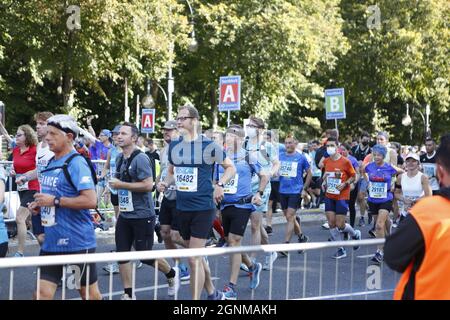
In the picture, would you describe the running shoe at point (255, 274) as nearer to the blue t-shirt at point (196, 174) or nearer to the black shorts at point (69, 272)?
the blue t-shirt at point (196, 174)

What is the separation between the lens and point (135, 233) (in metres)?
8.00

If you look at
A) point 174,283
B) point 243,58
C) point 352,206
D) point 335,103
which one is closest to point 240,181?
point 174,283

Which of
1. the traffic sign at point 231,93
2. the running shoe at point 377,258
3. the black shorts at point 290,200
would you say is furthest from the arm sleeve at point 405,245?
the traffic sign at point 231,93

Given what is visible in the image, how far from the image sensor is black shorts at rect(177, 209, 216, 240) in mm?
7641

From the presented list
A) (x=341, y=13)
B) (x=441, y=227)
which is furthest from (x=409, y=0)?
(x=441, y=227)

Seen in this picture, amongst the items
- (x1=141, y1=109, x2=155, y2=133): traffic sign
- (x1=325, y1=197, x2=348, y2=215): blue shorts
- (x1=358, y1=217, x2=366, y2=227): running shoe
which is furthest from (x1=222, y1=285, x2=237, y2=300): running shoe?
(x1=141, y1=109, x2=155, y2=133): traffic sign

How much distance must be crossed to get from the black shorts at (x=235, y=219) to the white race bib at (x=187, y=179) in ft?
4.41

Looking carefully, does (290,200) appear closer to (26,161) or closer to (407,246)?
(26,161)

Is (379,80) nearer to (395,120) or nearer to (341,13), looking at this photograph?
(341,13)

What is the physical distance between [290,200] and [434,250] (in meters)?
9.01

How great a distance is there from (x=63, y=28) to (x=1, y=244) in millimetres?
18758

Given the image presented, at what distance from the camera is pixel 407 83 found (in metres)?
42.6

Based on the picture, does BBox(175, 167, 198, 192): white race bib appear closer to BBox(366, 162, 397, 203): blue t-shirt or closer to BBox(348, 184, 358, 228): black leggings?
BBox(366, 162, 397, 203): blue t-shirt

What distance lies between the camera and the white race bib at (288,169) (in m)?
12.6
